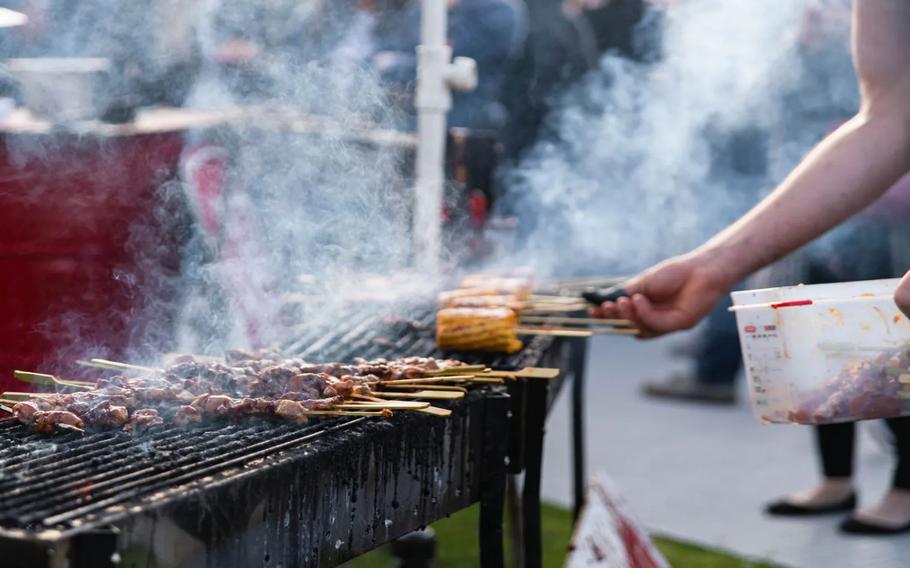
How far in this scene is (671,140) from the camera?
885 centimetres

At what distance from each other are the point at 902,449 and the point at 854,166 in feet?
9.90

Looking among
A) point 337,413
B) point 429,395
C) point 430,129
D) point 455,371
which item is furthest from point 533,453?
point 430,129

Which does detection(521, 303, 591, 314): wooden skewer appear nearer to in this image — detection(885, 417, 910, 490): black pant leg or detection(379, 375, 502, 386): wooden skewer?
detection(379, 375, 502, 386): wooden skewer

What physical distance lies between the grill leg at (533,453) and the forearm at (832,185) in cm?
112

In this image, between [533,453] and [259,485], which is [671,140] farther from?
[259,485]

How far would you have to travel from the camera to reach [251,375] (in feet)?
9.87

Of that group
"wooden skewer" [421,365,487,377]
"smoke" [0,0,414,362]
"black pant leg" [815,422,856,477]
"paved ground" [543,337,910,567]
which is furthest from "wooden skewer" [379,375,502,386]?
"black pant leg" [815,422,856,477]

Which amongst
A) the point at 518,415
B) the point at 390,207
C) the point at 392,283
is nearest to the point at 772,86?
the point at 390,207

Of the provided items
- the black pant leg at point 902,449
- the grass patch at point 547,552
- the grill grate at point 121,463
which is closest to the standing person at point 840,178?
the grill grate at point 121,463

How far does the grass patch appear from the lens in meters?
5.41

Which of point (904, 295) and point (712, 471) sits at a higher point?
point (904, 295)

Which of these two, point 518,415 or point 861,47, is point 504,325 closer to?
point 518,415

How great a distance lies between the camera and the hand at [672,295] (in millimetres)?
3896

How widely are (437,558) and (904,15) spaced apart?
12.0 ft
